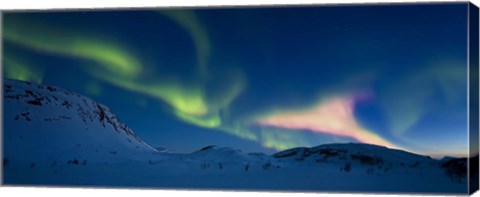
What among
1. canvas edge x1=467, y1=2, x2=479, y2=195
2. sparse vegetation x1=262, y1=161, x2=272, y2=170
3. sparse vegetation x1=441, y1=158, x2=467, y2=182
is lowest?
sparse vegetation x1=262, y1=161, x2=272, y2=170

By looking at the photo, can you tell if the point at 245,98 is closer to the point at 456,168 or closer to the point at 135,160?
the point at 135,160

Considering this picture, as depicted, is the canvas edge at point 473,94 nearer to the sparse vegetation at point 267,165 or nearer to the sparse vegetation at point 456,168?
the sparse vegetation at point 456,168

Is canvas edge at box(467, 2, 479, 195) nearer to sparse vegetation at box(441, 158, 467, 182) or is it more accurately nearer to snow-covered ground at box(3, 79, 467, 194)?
sparse vegetation at box(441, 158, 467, 182)

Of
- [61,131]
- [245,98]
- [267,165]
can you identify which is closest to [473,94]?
[267,165]

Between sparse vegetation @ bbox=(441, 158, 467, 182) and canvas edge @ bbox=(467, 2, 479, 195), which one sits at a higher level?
canvas edge @ bbox=(467, 2, 479, 195)

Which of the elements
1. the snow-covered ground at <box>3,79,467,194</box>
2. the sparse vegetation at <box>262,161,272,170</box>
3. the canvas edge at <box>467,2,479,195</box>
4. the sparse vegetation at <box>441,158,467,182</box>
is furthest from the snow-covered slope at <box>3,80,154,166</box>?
the canvas edge at <box>467,2,479,195</box>

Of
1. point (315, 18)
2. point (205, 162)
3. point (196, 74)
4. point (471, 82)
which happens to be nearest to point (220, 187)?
point (205, 162)
